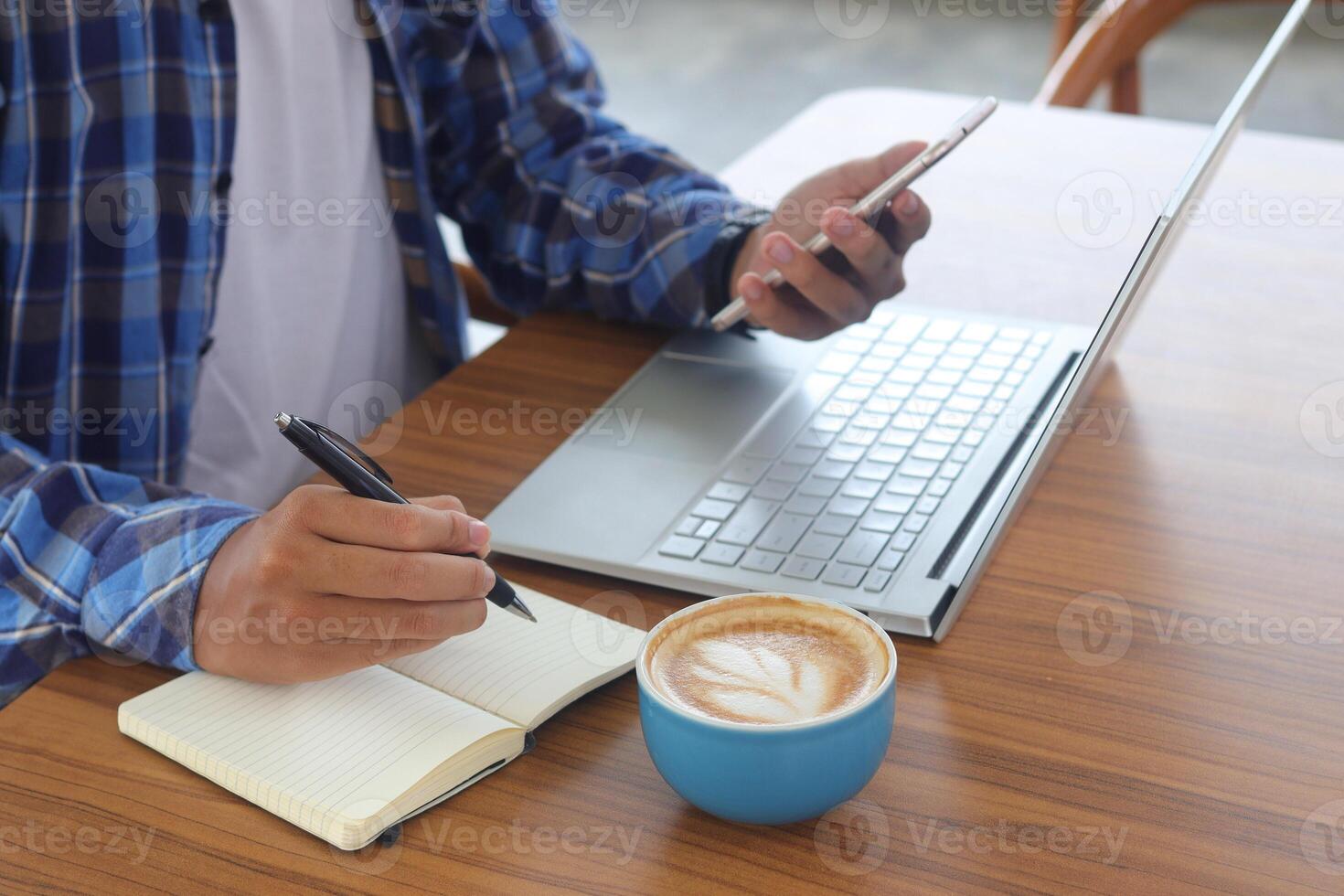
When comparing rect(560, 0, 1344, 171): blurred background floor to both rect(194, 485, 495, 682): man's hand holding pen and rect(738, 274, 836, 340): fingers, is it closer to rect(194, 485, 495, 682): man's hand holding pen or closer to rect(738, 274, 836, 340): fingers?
rect(738, 274, 836, 340): fingers

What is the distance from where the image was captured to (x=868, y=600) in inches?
25.7

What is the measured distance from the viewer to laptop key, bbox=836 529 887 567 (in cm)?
69

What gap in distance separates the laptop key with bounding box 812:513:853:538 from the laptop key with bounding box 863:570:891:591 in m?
0.04

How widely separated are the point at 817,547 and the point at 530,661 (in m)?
0.17

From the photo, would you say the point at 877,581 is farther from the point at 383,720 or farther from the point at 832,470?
the point at 383,720

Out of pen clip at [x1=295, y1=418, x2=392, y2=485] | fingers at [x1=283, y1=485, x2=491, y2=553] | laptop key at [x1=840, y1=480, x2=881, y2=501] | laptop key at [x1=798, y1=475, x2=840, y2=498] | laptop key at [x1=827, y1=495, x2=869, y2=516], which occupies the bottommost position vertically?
laptop key at [x1=840, y1=480, x2=881, y2=501]

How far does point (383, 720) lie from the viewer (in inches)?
23.0

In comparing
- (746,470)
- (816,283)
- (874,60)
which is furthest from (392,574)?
(874,60)

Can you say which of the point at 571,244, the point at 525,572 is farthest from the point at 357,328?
the point at 525,572

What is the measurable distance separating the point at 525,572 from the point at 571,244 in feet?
1.30

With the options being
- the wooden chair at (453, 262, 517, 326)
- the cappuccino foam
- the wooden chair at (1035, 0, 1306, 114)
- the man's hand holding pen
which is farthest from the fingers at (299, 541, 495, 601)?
the wooden chair at (1035, 0, 1306, 114)

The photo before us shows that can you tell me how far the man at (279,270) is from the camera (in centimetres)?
61

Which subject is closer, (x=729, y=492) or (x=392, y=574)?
(x=392, y=574)

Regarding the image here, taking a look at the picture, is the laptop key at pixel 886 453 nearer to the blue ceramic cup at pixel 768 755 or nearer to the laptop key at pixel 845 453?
the laptop key at pixel 845 453
